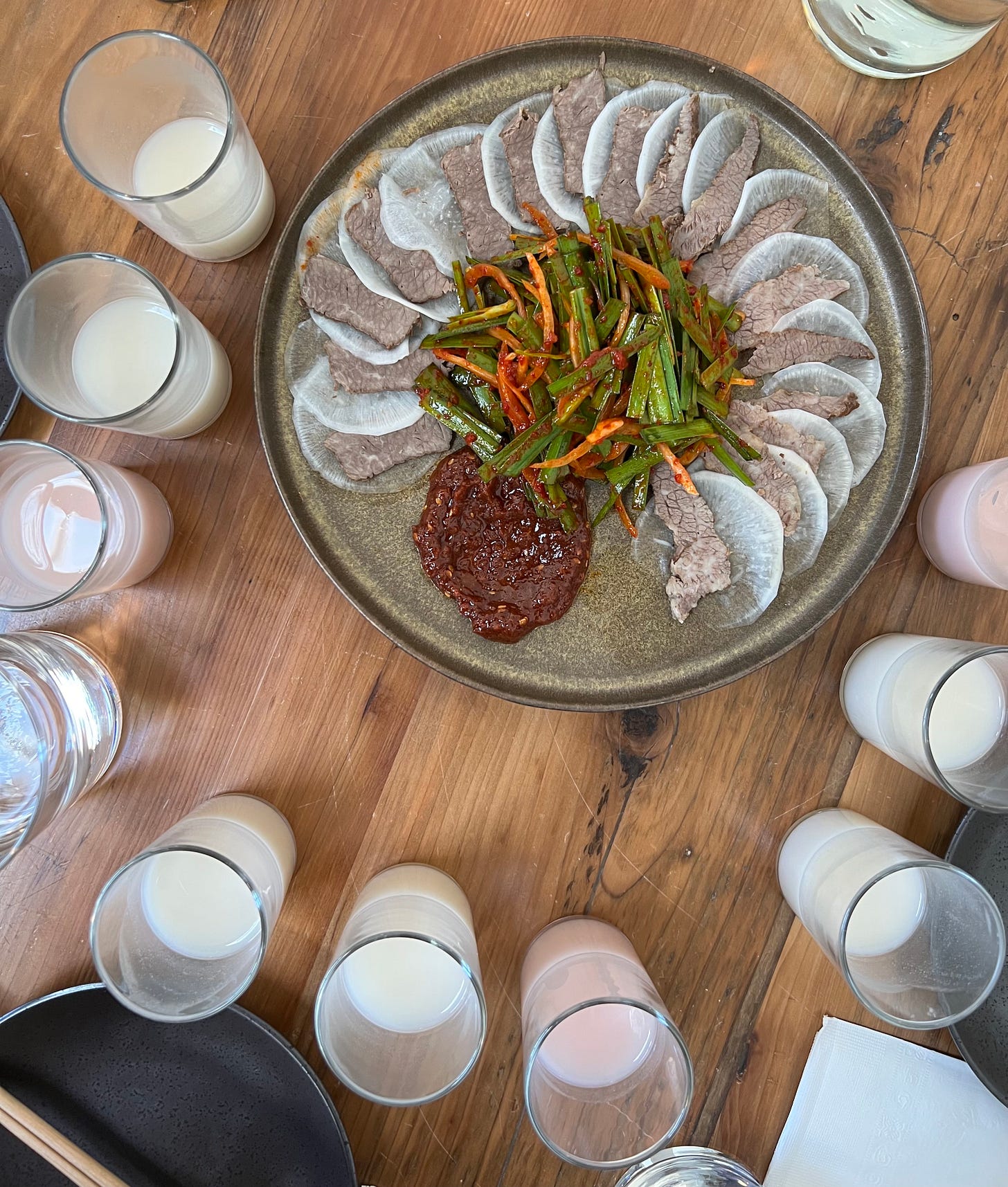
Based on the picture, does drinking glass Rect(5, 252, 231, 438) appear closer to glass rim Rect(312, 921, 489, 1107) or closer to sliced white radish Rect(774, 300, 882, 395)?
glass rim Rect(312, 921, 489, 1107)

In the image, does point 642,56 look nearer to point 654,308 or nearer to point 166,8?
point 654,308

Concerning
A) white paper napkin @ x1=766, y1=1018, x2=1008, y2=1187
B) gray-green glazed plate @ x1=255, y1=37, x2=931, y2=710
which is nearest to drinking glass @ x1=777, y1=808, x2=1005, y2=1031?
white paper napkin @ x1=766, y1=1018, x2=1008, y2=1187

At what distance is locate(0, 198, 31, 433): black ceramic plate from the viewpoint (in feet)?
7.60

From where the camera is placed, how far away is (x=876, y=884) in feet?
7.01

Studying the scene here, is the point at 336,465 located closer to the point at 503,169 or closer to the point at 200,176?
the point at 200,176

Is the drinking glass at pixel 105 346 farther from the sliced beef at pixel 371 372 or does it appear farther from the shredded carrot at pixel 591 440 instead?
the shredded carrot at pixel 591 440

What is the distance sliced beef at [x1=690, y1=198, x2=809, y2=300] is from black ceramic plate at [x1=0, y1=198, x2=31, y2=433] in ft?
6.68

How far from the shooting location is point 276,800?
2445 millimetres

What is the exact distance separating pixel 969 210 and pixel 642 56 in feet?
3.82

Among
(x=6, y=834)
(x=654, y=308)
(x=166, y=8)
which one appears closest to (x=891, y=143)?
(x=654, y=308)

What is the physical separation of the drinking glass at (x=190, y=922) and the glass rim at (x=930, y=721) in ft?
5.87

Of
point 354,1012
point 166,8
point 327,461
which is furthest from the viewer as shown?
point 166,8

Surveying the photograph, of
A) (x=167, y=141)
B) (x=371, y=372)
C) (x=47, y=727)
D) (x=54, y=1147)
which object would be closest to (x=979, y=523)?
(x=371, y=372)

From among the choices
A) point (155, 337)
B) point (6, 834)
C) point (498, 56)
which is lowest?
point (6, 834)
